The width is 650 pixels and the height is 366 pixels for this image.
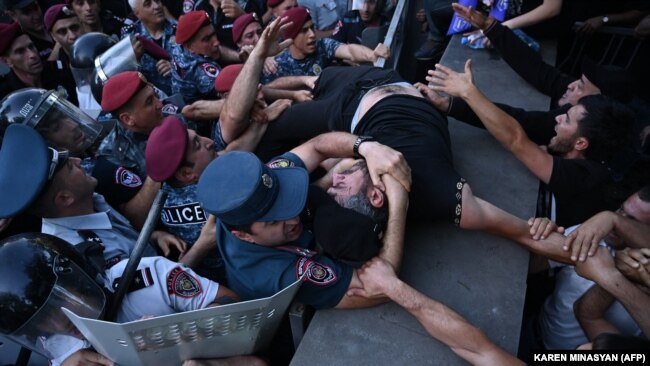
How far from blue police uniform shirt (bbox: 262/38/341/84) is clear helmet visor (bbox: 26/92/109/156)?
169cm

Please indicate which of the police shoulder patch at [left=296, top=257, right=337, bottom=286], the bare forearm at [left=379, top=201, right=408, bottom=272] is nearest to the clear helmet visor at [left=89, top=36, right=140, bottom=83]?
the police shoulder patch at [left=296, top=257, right=337, bottom=286]

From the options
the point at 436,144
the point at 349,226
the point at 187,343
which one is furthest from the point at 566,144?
the point at 187,343

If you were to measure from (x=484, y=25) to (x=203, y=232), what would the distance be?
2736mm

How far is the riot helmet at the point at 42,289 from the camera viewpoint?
1.79 metres

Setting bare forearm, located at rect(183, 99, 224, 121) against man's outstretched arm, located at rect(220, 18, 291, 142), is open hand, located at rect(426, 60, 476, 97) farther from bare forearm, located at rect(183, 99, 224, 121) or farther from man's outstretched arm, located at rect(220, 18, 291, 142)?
bare forearm, located at rect(183, 99, 224, 121)

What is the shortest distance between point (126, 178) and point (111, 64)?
3.86 ft

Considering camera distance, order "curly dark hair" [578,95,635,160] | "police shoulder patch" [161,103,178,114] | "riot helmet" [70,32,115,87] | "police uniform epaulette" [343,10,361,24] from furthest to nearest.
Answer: "police uniform epaulette" [343,10,361,24] → "riot helmet" [70,32,115,87] → "police shoulder patch" [161,103,178,114] → "curly dark hair" [578,95,635,160]

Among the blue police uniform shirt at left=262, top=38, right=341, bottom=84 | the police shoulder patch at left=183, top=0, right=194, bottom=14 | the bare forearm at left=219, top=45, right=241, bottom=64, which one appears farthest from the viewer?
the police shoulder patch at left=183, top=0, right=194, bottom=14

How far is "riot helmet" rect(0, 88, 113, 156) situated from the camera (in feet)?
10.0

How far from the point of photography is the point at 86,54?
4.07m

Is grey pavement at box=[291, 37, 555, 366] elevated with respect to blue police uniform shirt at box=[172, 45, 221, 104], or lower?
elevated

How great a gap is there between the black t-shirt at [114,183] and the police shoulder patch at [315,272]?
160 cm

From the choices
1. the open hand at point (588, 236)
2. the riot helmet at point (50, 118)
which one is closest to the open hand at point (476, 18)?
the open hand at point (588, 236)

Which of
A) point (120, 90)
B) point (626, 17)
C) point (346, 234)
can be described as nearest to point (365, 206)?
point (346, 234)
